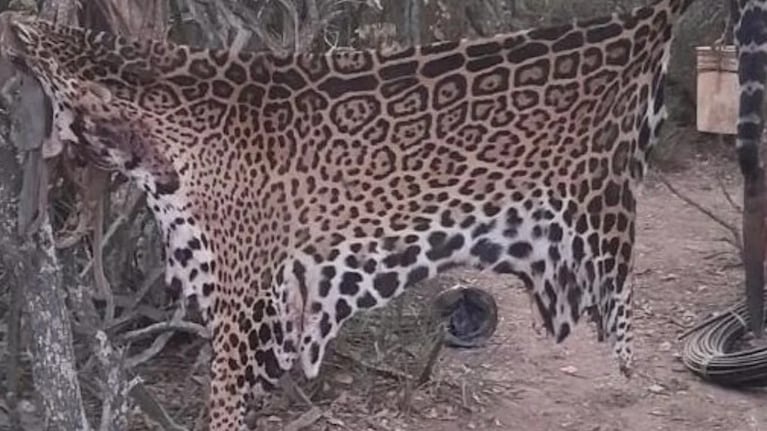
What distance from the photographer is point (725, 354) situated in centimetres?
395

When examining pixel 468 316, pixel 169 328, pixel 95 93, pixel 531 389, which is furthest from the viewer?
pixel 468 316

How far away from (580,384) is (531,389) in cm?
15

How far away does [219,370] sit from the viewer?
2.14 meters

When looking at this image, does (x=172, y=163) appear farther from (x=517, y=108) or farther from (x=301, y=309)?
(x=517, y=108)

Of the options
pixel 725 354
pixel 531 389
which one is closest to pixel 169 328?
pixel 531 389

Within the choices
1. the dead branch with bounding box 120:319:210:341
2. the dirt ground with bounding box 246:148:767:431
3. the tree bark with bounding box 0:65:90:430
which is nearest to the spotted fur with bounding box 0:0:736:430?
the tree bark with bounding box 0:65:90:430

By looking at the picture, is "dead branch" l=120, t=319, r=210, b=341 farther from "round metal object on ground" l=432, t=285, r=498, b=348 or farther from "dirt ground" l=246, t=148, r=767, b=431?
"round metal object on ground" l=432, t=285, r=498, b=348

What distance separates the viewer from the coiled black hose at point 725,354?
3812mm

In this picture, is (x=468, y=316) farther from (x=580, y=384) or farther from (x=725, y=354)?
(x=725, y=354)

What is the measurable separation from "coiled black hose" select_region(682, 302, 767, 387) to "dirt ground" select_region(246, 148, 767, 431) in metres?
0.04

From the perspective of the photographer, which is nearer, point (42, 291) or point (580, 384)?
point (42, 291)

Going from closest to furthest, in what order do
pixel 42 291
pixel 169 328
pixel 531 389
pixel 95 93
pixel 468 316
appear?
pixel 95 93
pixel 42 291
pixel 169 328
pixel 531 389
pixel 468 316

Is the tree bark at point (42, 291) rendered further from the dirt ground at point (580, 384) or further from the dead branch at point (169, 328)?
the dirt ground at point (580, 384)

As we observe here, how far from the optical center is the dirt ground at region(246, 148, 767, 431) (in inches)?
143
